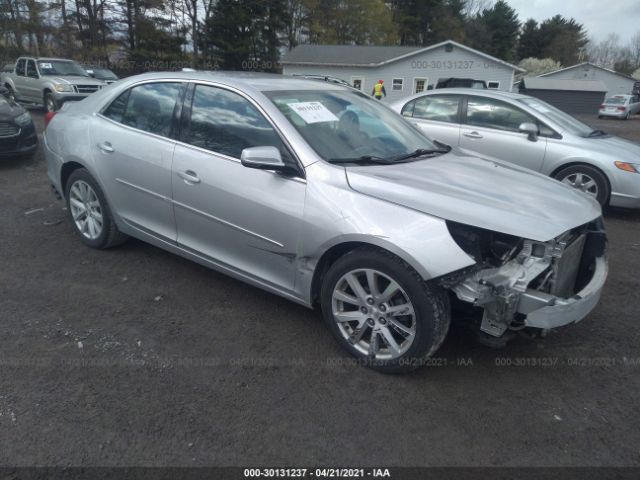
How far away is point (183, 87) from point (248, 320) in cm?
186

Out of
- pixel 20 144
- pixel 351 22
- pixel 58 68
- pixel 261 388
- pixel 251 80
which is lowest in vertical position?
pixel 261 388

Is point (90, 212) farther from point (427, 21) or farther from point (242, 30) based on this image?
point (427, 21)

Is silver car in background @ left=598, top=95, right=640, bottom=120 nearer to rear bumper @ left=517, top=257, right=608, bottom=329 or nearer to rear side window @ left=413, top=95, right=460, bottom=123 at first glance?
rear side window @ left=413, top=95, right=460, bottom=123

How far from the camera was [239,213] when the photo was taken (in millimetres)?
3201

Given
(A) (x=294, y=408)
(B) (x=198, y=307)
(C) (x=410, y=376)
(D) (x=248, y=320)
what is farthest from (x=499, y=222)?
(B) (x=198, y=307)

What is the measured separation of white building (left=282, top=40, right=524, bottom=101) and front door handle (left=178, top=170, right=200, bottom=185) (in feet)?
110

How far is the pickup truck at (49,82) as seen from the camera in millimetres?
13828

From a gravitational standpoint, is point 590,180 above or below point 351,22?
below

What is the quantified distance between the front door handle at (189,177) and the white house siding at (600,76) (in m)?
53.5

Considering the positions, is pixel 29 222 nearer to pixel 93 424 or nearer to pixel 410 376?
pixel 93 424

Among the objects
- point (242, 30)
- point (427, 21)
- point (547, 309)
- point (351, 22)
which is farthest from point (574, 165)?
point (427, 21)

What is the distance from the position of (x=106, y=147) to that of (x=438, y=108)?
511 cm

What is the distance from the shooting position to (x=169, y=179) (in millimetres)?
3564

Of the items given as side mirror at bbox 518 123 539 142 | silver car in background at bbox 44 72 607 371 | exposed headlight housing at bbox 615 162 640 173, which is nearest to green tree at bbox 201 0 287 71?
side mirror at bbox 518 123 539 142
